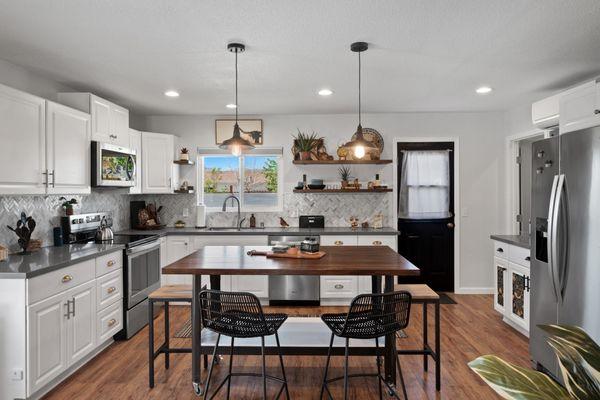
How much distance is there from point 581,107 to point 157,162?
4539mm

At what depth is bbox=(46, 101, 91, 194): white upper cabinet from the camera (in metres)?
A: 3.22

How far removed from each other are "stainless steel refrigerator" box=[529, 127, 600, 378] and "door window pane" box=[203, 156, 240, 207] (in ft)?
12.3

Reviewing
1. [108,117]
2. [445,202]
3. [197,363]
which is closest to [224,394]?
[197,363]

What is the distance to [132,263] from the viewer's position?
151 inches

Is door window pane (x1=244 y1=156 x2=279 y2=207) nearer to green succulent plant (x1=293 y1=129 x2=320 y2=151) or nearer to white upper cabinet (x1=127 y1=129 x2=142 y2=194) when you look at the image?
green succulent plant (x1=293 y1=129 x2=320 y2=151)

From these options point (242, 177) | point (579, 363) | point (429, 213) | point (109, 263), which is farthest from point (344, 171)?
point (579, 363)

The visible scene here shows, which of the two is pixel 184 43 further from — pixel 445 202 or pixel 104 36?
pixel 445 202

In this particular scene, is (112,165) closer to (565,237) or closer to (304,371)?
(304,371)

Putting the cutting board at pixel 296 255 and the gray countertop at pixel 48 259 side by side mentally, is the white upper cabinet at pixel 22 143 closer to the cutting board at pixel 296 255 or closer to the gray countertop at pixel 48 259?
the gray countertop at pixel 48 259

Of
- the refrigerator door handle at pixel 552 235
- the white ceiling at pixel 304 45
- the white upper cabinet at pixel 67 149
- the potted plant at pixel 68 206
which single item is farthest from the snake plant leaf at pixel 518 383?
the potted plant at pixel 68 206

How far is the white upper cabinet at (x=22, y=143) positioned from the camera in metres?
2.76

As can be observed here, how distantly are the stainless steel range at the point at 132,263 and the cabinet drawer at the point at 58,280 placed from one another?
60cm

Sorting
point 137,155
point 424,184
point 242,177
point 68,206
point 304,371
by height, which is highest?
point 137,155

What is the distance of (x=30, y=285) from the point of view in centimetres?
248
